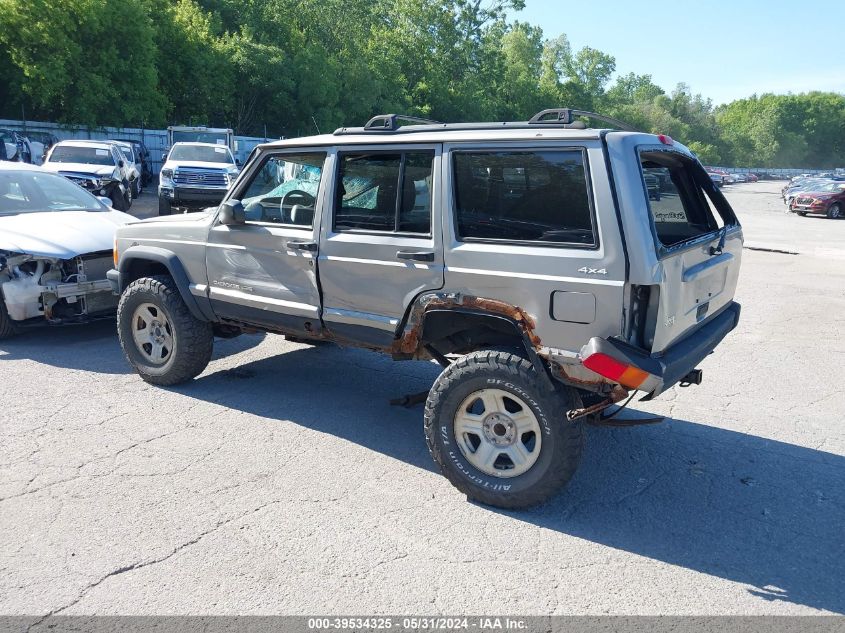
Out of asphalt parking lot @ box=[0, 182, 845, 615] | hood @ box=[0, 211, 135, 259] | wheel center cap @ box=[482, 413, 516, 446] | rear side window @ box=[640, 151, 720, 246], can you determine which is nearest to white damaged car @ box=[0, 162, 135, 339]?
hood @ box=[0, 211, 135, 259]

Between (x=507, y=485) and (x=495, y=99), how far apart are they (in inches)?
2650

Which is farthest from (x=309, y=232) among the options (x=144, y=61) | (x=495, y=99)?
(x=495, y=99)

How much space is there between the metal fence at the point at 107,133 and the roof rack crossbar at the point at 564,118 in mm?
21686

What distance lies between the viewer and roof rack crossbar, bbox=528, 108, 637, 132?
149 inches

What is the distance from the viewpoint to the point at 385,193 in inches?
169

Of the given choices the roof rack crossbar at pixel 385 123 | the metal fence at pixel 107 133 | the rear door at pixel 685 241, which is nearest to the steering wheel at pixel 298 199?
the roof rack crossbar at pixel 385 123

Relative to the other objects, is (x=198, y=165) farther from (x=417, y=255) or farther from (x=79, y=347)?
(x=417, y=255)

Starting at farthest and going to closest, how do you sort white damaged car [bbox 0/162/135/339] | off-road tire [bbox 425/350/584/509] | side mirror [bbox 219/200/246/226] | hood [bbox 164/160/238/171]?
hood [bbox 164/160/238/171] → white damaged car [bbox 0/162/135/339] → side mirror [bbox 219/200/246/226] → off-road tire [bbox 425/350/584/509]

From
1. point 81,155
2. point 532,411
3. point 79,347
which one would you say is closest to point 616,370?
point 532,411

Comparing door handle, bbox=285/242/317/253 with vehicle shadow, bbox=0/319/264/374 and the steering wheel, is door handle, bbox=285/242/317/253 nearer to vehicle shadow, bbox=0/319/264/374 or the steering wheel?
the steering wheel

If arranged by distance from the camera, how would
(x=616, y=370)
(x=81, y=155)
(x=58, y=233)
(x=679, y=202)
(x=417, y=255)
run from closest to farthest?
(x=616, y=370) < (x=417, y=255) < (x=679, y=202) < (x=58, y=233) < (x=81, y=155)

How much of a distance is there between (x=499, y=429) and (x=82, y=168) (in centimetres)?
1548

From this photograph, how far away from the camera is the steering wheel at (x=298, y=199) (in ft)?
15.3

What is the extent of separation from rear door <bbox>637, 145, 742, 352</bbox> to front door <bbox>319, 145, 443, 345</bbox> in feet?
3.96
